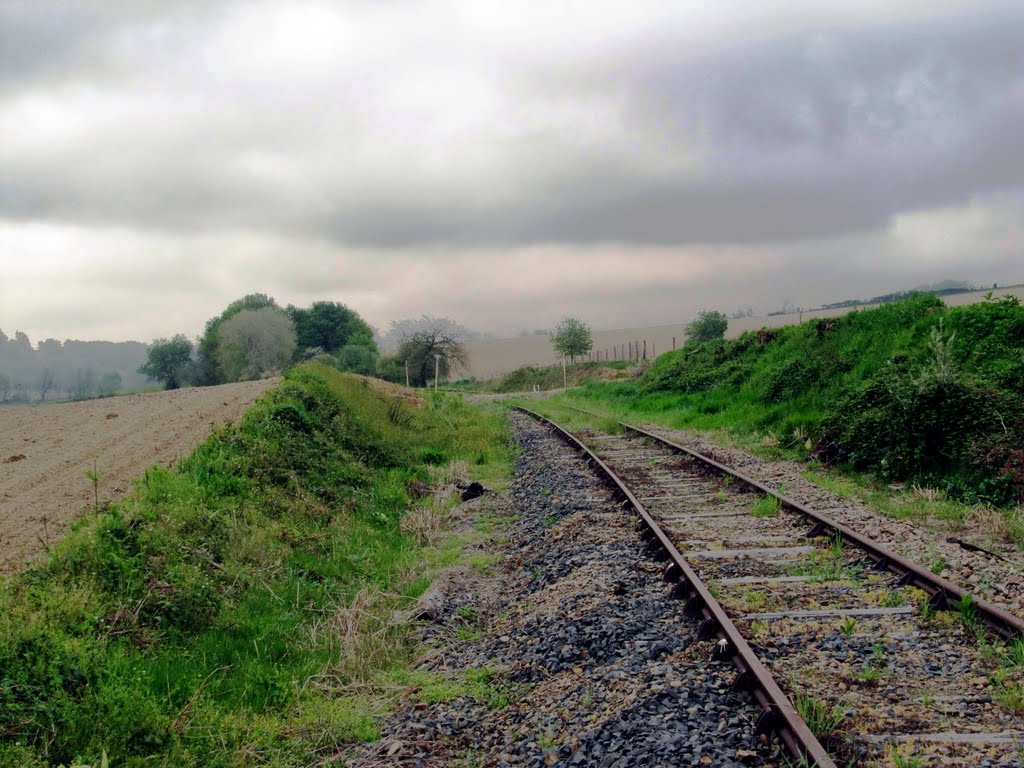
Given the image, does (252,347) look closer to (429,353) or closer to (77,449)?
(429,353)

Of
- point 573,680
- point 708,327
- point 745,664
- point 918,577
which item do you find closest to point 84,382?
point 708,327

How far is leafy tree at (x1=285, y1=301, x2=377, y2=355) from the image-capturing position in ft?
330

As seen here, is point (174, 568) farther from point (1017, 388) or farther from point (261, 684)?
point (1017, 388)

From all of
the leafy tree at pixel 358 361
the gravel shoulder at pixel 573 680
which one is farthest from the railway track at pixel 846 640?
the leafy tree at pixel 358 361

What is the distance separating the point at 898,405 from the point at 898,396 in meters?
0.32

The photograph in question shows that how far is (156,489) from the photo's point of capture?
9.23 meters

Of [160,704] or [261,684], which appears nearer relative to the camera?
[160,704]

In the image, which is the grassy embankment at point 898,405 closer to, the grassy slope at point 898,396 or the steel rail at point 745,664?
the grassy slope at point 898,396

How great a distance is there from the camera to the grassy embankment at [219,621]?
451cm

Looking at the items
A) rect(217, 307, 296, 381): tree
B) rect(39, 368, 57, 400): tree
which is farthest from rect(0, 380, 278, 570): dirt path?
rect(39, 368, 57, 400): tree

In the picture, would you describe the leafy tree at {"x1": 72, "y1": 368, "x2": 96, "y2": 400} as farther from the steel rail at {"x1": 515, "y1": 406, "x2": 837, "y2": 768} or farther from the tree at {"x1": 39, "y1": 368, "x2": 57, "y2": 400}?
the steel rail at {"x1": 515, "y1": 406, "x2": 837, "y2": 768}

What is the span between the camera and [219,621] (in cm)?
662

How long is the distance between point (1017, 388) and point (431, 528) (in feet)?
28.6

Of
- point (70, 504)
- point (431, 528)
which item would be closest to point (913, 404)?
point (431, 528)
